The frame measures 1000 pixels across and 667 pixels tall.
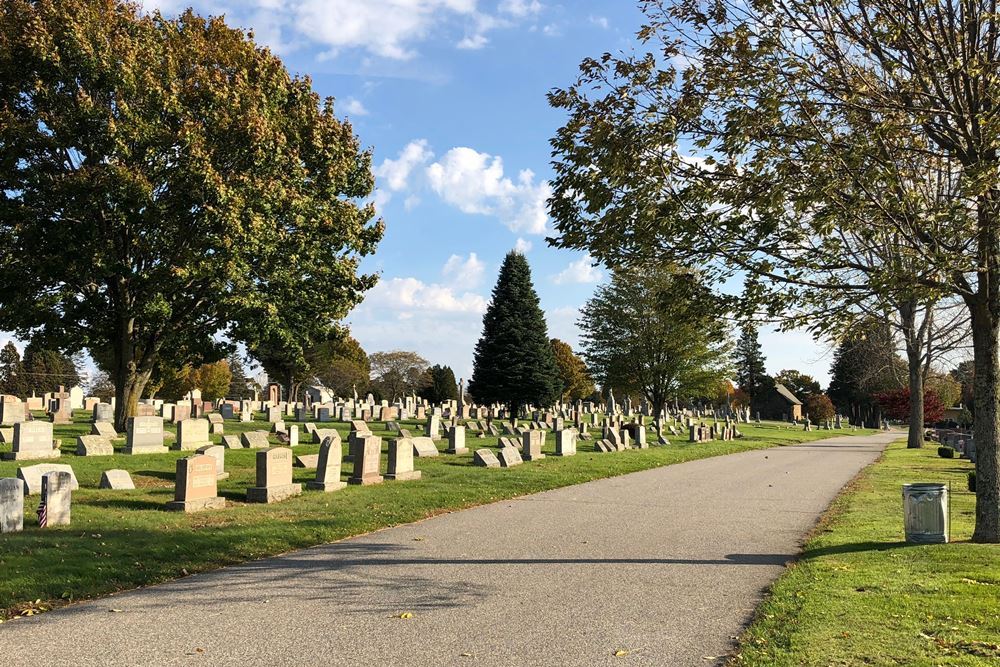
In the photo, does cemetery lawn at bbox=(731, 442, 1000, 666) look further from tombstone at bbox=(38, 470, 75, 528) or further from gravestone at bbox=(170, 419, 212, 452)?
gravestone at bbox=(170, 419, 212, 452)

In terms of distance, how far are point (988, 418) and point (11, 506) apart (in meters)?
12.9

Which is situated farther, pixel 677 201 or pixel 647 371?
pixel 647 371

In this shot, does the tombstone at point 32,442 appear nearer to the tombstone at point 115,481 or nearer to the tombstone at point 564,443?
the tombstone at point 115,481

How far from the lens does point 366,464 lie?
15828mm

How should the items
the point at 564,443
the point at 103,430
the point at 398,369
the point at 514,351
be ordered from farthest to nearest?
the point at 398,369 → the point at 514,351 → the point at 564,443 → the point at 103,430

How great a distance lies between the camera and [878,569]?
26.8 ft

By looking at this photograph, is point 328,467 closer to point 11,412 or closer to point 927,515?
point 927,515

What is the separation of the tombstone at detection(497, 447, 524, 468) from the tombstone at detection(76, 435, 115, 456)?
10050mm

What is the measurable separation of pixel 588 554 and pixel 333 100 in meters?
23.4

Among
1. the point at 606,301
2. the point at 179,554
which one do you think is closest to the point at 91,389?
the point at 606,301

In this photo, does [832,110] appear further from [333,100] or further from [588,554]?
[333,100]

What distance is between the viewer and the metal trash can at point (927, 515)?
9.58 meters

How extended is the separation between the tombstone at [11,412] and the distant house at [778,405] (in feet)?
265

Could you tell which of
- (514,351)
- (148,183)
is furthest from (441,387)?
(148,183)
